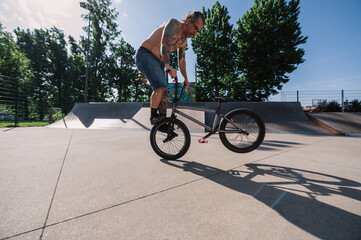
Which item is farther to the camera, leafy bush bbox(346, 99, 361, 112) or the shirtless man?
leafy bush bbox(346, 99, 361, 112)

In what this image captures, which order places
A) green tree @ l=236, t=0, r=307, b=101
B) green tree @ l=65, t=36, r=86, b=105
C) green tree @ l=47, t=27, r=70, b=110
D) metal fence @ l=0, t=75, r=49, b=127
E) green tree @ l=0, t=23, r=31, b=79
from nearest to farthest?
metal fence @ l=0, t=75, r=49, b=127, green tree @ l=236, t=0, r=307, b=101, green tree @ l=0, t=23, r=31, b=79, green tree @ l=65, t=36, r=86, b=105, green tree @ l=47, t=27, r=70, b=110

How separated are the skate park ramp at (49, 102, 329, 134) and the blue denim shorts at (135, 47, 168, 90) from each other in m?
3.06

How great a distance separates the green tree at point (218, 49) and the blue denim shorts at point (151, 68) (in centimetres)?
1602

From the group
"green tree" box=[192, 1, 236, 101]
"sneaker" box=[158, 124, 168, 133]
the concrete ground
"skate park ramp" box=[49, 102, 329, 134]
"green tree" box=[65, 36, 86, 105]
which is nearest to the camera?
the concrete ground

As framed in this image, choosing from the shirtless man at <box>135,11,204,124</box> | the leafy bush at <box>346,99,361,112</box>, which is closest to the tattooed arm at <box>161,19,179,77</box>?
the shirtless man at <box>135,11,204,124</box>

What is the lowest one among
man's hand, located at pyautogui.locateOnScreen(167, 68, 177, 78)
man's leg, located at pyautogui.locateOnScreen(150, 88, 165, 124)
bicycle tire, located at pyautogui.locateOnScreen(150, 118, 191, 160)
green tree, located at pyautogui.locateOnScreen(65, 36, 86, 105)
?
bicycle tire, located at pyautogui.locateOnScreen(150, 118, 191, 160)

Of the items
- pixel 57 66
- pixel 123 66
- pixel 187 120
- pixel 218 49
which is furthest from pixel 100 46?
pixel 187 120

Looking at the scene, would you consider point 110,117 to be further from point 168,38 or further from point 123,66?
point 123,66

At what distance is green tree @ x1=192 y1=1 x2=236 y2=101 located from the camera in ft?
58.8

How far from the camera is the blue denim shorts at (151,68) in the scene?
7.50 ft

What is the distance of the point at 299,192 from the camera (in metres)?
1.18

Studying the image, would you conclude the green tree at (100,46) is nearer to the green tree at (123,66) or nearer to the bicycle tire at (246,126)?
the green tree at (123,66)

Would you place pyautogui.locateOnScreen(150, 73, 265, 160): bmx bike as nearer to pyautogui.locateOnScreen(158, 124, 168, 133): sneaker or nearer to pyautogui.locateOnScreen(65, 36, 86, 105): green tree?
pyautogui.locateOnScreen(158, 124, 168, 133): sneaker

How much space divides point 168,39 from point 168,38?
0.01 metres
